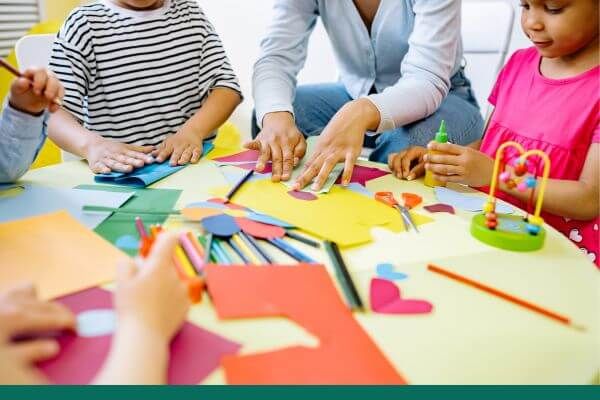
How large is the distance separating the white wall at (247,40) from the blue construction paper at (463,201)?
1.43 meters

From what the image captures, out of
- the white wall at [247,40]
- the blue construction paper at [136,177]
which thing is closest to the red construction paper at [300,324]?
the blue construction paper at [136,177]

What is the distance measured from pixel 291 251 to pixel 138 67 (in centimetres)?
72

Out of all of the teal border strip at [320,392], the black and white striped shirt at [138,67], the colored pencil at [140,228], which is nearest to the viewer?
the teal border strip at [320,392]

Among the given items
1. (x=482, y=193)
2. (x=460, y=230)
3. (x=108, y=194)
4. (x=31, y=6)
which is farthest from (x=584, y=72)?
(x=31, y=6)

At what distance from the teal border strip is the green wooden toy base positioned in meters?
0.23

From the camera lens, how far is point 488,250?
65 centimetres

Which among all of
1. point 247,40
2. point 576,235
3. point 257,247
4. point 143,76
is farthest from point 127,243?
point 247,40

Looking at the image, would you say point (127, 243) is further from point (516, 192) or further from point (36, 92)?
point (516, 192)

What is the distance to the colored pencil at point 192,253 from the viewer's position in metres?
0.55

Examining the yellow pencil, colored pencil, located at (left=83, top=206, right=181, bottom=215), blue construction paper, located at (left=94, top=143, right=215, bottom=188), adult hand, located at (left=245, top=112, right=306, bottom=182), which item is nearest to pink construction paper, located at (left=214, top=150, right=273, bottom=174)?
adult hand, located at (left=245, top=112, right=306, bottom=182)

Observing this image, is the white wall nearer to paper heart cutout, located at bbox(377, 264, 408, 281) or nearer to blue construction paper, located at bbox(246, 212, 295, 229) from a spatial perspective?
blue construction paper, located at bbox(246, 212, 295, 229)

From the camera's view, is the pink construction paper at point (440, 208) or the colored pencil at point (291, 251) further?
the pink construction paper at point (440, 208)

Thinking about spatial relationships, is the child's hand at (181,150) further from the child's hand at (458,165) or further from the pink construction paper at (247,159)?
the child's hand at (458,165)

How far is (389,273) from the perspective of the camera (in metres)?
0.58
